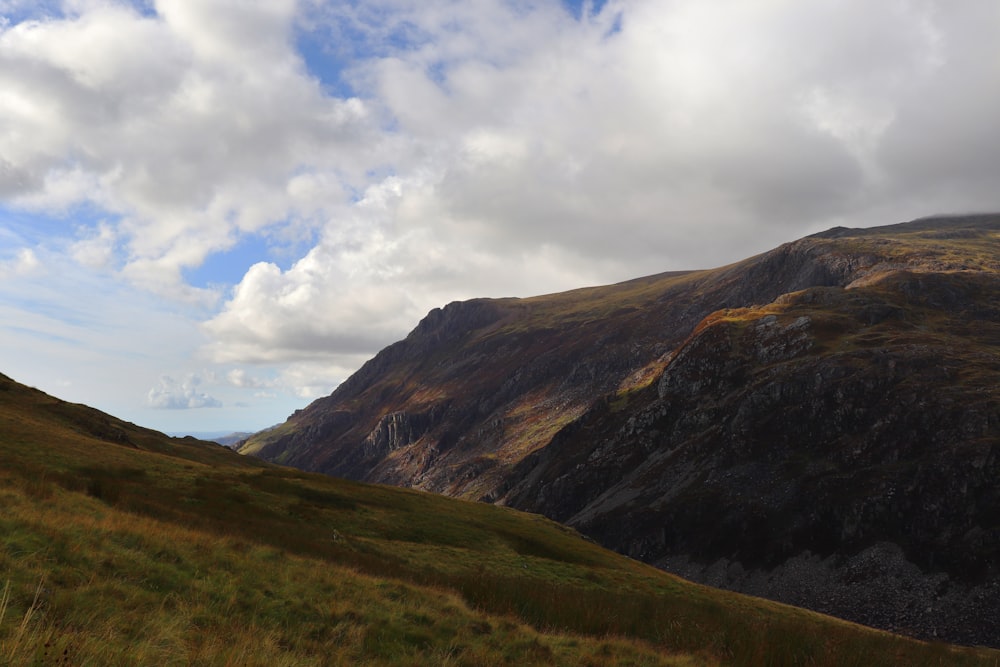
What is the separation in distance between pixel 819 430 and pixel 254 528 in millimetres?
103282

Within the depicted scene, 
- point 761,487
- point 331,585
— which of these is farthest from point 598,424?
point 331,585

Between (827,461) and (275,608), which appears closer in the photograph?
(275,608)

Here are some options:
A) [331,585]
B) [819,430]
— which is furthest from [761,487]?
[331,585]

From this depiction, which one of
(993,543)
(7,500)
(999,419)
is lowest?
(993,543)

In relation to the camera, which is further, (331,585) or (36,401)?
(36,401)

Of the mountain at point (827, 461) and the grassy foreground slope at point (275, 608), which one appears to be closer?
the grassy foreground slope at point (275, 608)

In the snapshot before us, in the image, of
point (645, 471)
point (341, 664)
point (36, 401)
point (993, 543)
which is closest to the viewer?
point (341, 664)

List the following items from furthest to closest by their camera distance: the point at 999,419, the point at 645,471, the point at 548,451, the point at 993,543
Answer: the point at 548,451 → the point at 645,471 → the point at 999,419 → the point at 993,543

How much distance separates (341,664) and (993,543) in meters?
88.2

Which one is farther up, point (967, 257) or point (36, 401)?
point (967, 257)

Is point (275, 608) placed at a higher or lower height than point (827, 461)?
lower

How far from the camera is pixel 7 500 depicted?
49.4 feet

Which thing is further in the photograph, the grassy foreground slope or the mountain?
the mountain

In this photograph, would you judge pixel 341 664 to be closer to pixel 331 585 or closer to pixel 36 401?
pixel 331 585
